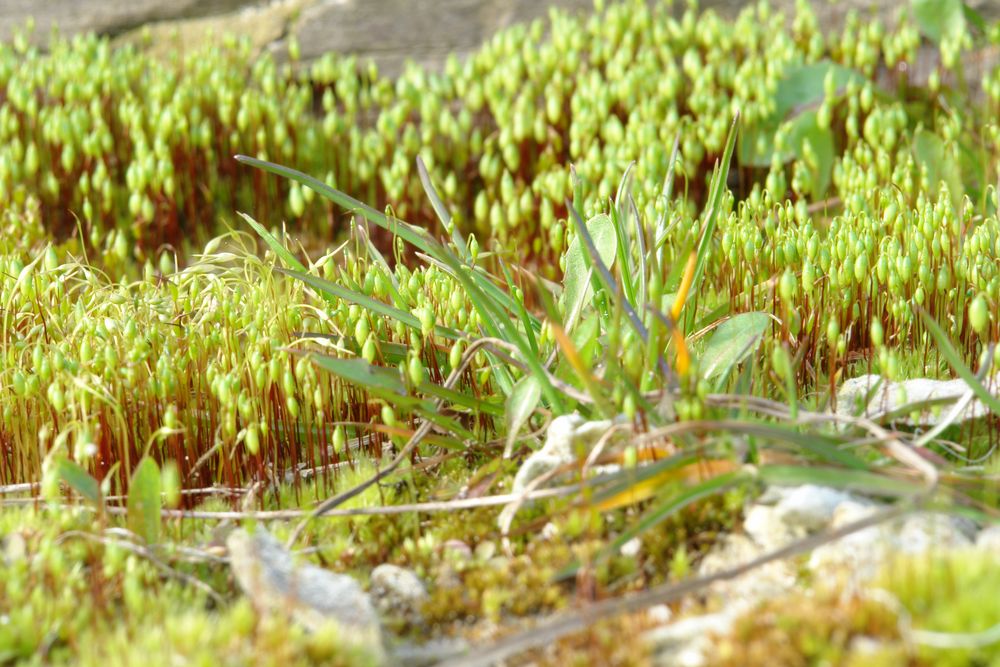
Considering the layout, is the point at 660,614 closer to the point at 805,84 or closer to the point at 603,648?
the point at 603,648

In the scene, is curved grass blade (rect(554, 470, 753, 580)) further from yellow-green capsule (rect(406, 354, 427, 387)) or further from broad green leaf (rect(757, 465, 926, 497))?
yellow-green capsule (rect(406, 354, 427, 387))

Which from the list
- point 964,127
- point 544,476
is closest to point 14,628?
point 544,476

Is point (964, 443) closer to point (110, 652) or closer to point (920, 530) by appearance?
point (920, 530)

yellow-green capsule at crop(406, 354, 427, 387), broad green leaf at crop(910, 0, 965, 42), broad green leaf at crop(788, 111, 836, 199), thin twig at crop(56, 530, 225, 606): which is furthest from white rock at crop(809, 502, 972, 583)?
broad green leaf at crop(910, 0, 965, 42)

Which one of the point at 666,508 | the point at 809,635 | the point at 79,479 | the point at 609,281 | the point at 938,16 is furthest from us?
the point at 938,16

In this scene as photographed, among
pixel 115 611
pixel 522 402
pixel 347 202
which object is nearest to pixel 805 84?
pixel 347 202

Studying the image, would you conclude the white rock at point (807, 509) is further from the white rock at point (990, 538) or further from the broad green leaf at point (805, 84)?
the broad green leaf at point (805, 84)

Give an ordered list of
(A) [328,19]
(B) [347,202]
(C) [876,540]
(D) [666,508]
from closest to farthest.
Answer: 1. (C) [876,540]
2. (D) [666,508]
3. (B) [347,202]
4. (A) [328,19]
